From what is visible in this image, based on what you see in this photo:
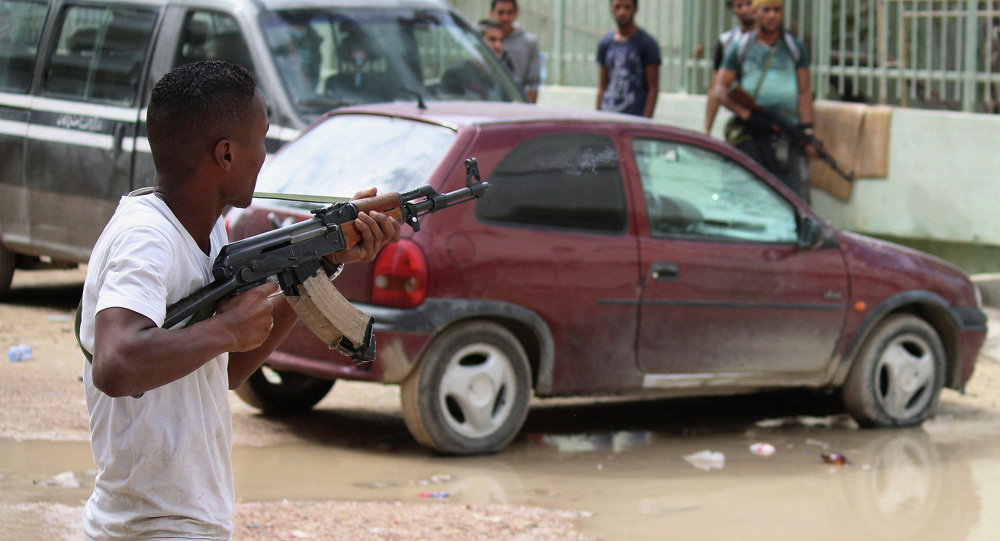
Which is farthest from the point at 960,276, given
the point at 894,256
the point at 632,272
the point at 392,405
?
the point at 392,405

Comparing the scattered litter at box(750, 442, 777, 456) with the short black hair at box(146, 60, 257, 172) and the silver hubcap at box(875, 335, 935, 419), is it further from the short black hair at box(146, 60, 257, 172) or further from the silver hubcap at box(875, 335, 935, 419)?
the short black hair at box(146, 60, 257, 172)

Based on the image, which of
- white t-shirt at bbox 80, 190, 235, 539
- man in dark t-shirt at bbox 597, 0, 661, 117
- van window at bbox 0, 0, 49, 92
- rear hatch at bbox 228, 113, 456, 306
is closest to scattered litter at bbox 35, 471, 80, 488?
rear hatch at bbox 228, 113, 456, 306

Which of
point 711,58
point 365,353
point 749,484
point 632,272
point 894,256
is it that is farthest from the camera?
point 711,58

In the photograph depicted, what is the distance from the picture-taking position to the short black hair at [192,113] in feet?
8.03

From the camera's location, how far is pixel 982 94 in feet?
34.1

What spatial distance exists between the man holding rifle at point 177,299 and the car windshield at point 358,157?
3.30m

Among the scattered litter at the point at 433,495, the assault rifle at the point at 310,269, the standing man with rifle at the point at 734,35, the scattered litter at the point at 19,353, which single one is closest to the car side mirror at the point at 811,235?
the scattered litter at the point at 433,495

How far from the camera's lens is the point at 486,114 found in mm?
6332

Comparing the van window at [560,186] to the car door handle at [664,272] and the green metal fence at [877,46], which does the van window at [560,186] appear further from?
the green metal fence at [877,46]

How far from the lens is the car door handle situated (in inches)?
250

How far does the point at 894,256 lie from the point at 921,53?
4.04m

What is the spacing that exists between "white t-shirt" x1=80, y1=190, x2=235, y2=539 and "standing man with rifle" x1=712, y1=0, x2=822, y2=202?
26.1 feet

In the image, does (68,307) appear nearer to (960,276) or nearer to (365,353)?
(960,276)

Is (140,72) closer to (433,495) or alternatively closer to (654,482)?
(433,495)
